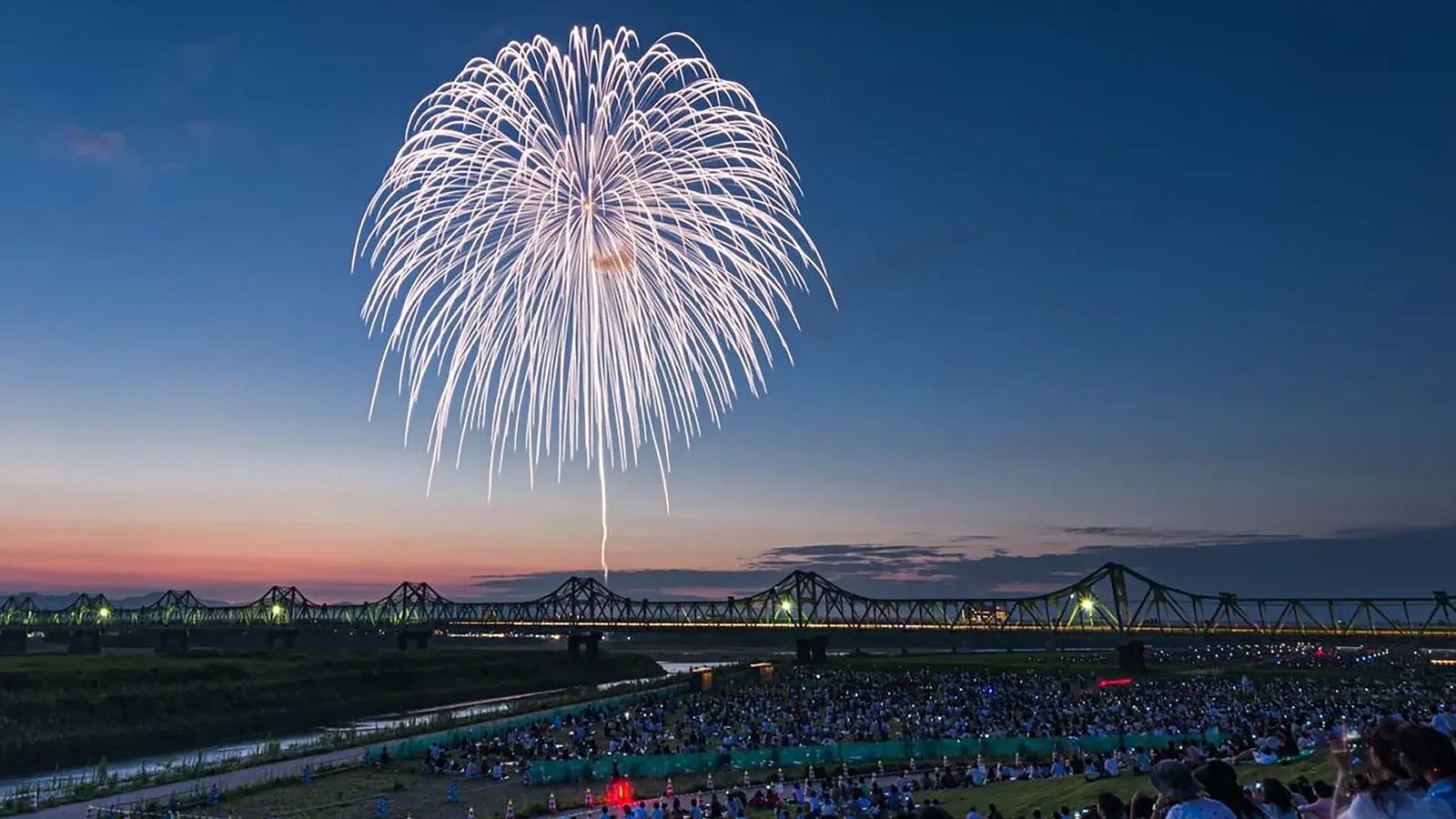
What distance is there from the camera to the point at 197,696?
86.9m

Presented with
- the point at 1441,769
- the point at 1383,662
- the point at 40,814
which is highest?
the point at 1441,769

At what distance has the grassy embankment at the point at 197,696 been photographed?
6988 centimetres

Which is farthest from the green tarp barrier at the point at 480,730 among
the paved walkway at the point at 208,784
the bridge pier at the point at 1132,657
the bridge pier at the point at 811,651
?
the bridge pier at the point at 1132,657

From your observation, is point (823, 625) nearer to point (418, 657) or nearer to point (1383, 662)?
point (418, 657)

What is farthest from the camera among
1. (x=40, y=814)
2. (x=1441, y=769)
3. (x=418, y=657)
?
(x=418, y=657)

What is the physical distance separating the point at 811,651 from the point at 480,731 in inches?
3485

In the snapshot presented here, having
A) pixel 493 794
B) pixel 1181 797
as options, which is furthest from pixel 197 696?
pixel 1181 797

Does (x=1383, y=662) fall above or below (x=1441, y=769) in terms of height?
below

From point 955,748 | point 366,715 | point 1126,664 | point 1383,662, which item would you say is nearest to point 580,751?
point 955,748

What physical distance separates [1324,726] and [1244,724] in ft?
10.4

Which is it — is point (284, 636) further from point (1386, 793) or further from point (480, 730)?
point (1386, 793)

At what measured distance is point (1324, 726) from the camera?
4028 centimetres

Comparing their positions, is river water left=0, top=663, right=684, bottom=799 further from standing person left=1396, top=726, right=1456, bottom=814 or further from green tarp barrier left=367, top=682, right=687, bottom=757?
standing person left=1396, top=726, right=1456, bottom=814

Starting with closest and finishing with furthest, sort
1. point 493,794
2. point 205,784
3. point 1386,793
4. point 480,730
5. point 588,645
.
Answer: point 1386,793, point 493,794, point 205,784, point 480,730, point 588,645
